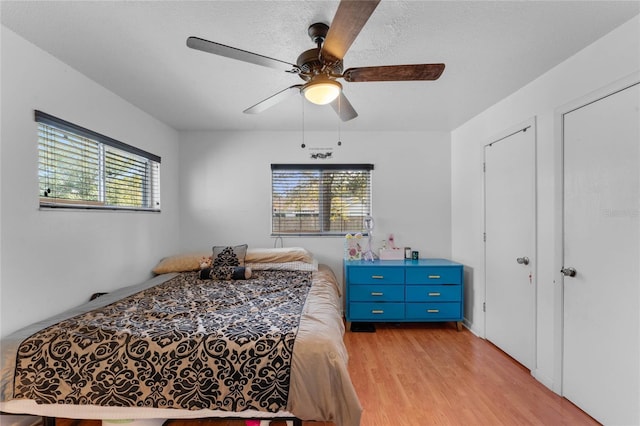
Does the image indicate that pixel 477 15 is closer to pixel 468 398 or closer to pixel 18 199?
pixel 468 398

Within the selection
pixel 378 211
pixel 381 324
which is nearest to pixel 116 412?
pixel 381 324

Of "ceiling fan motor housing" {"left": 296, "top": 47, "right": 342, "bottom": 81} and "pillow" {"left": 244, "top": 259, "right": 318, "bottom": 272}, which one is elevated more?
"ceiling fan motor housing" {"left": 296, "top": 47, "right": 342, "bottom": 81}

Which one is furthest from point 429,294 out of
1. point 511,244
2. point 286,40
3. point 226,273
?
point 286,40

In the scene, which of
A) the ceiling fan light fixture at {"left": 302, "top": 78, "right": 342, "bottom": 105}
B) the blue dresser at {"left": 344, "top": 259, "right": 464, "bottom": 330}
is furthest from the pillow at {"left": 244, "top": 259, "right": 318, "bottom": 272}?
the ceiling fan light fixture at {"left": 302, "top": 78, "right": 342, "bottom": 105}

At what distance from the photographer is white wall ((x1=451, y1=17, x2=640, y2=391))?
1717mm

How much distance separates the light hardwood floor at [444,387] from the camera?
1.81 m

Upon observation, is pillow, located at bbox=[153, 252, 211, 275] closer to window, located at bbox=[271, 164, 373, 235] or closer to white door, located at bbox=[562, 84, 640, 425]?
window, located at bbox=[271, 164, 373, 235]

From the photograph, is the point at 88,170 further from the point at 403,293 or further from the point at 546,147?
the point at 546,147

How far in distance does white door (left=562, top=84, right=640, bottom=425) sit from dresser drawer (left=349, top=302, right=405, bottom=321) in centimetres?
146

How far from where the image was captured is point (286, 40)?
68.4 inches

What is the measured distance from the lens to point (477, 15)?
1.54 m

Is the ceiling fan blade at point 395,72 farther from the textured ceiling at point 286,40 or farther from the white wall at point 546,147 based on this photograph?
the white wall at point 546,147

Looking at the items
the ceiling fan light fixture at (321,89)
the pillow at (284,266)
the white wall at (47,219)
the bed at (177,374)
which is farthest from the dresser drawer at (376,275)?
the white wall at (47,219)

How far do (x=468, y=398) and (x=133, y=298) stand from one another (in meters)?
2.55
